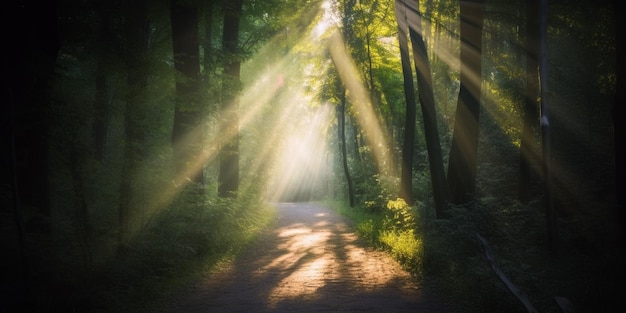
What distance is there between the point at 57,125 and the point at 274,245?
320 inches

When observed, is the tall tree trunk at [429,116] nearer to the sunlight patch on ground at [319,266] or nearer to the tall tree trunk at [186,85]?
the sunlight patch on ground at [319,266]

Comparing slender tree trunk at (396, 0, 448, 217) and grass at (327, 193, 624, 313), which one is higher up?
slender tree trunk at (396, 0, 448, 217)

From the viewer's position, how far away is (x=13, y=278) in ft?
22.6

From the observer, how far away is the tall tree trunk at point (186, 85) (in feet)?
36.6

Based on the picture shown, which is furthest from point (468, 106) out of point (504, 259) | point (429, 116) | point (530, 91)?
point (504, 259)

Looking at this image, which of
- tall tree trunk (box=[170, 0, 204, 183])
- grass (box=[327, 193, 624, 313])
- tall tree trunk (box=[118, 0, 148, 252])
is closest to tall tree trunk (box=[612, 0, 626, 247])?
grass (box=[327, 193, 624, 313])

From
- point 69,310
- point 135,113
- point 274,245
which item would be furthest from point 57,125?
point 274,245

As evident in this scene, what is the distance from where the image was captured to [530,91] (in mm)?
13211

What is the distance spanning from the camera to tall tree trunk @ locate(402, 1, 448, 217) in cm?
1177

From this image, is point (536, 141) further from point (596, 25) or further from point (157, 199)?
point (157, 199)

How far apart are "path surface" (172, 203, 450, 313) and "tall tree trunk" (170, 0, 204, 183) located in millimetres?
3319

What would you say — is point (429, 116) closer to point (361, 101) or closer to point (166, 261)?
point (166, 261)

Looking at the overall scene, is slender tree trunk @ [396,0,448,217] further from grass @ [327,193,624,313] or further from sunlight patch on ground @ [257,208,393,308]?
sunlight patch on ground @ [257,208,393,308]

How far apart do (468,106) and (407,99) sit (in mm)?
3706
